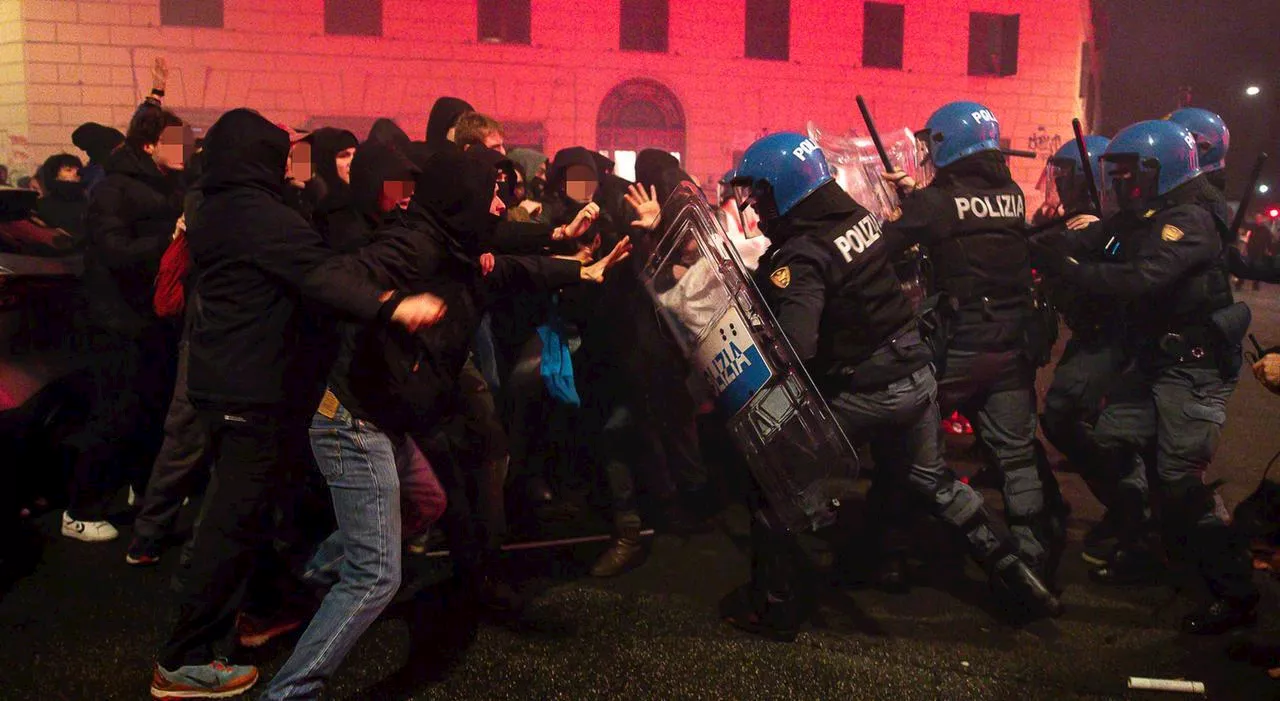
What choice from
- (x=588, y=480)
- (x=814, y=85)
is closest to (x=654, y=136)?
(x=814, y=85)

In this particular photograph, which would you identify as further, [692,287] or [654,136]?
[654,136]

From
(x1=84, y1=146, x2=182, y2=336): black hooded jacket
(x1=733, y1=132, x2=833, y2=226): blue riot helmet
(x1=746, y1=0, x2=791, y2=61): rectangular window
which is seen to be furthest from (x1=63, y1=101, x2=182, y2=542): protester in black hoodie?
(x1=746, y1=0, x2=791, y2=61): rectangular window

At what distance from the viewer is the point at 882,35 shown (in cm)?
2219

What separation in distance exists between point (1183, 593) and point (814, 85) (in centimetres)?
1897

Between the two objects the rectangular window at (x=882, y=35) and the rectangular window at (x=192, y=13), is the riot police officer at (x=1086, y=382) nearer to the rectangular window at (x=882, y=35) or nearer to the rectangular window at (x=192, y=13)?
the rectangular window at (x=192, y=13)

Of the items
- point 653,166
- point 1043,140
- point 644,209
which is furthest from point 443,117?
point 1043,140

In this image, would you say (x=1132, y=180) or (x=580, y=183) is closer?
(x=1132, y=180)

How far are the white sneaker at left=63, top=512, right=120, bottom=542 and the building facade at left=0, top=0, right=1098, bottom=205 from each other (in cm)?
1496

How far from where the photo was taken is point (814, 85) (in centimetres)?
2170

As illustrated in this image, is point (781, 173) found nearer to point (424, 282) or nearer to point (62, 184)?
point (424, 282)

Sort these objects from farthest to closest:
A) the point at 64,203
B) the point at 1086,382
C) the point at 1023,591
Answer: the point at 64,203 < the point at 1086,382 < the point at 1023,591

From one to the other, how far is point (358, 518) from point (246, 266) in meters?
0.92

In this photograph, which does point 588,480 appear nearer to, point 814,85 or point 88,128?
point 88,128

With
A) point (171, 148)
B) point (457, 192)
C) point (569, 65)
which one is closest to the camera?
point (457, 192)
